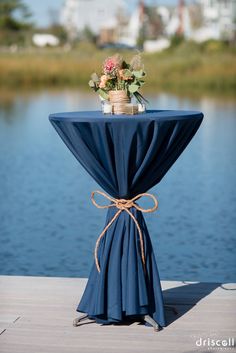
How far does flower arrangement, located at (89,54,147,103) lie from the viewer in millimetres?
4914

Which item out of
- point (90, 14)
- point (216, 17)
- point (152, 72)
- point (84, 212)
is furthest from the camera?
point (90, 14)

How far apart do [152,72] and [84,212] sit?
24.1m

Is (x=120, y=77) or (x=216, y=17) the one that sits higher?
(x=216, y=17)

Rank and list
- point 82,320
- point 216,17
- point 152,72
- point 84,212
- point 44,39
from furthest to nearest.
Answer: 1. point 216,17
2. point 44,39
3. point 152,72
4. point 84,212
5. point 82,320

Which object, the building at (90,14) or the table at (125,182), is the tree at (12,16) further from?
the table at (125,182)

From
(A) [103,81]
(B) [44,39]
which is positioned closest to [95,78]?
(A) [103,81]

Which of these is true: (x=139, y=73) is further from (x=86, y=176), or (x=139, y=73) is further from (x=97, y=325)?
(x=86, y=176)

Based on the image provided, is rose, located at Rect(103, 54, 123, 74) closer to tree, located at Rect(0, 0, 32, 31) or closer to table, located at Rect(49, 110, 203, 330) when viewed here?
table, located at Rect(49, 110, 203, 330)

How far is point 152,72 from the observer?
116ft

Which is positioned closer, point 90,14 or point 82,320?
point 82,320

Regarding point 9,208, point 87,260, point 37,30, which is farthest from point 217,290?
point 37,30

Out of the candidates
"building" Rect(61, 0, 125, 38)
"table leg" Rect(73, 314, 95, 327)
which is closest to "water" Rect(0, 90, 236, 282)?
"table leg" Rect(73, 314, 95, 327)

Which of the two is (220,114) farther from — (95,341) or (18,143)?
(95,341)

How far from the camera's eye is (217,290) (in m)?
5.47
